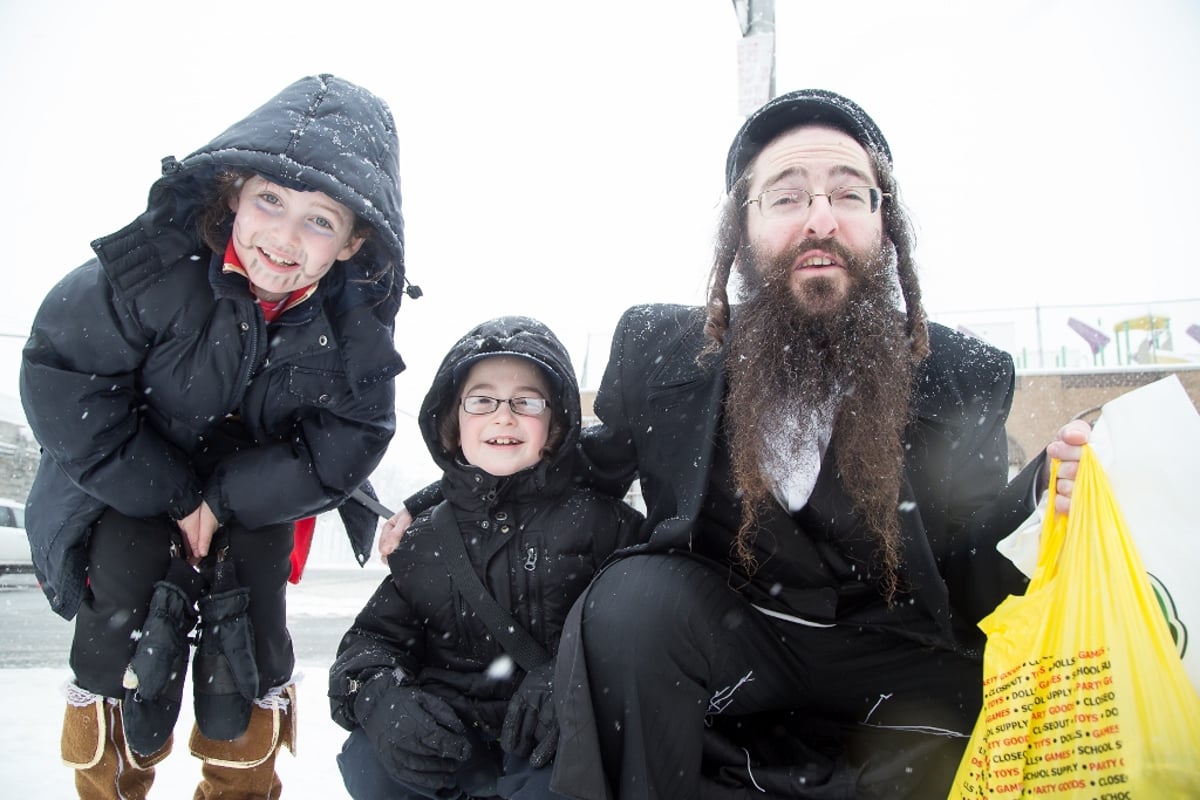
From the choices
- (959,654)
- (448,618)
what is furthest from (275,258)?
(959,654)

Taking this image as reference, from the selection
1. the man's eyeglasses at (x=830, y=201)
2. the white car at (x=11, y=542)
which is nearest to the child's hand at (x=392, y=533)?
the man's eyeglasses at (x=830, y=201)

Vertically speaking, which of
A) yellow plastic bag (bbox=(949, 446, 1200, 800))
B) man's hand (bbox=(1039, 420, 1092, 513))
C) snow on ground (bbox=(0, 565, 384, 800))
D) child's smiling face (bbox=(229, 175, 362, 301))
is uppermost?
child's smiling face (bbox=(229, 175, 362, 301))

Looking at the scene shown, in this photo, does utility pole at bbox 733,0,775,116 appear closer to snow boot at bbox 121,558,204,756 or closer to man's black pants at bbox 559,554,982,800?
man's black pants at bbox 559,554,982,800

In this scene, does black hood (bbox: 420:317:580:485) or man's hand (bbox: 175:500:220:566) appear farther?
black hood (bbox: 420:317:580:485)

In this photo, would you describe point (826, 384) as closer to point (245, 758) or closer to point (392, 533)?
point (392, 533)

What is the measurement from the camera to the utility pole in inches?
194

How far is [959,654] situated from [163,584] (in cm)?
236

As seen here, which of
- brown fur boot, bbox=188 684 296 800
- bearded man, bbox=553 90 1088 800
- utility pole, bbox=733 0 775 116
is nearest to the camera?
bearded man, bbox=553 90 1088 800

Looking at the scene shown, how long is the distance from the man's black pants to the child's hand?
94cm

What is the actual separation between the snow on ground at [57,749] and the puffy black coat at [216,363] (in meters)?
0.68

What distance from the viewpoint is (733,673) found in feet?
6.59

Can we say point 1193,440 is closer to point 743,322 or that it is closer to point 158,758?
point 743,322

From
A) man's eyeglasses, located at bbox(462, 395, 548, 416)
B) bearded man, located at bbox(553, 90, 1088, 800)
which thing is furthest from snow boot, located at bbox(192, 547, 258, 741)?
bearded man, located at bbox(553, 90, 1088, 800)

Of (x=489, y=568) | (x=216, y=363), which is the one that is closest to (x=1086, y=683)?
(x=489, y=568)
